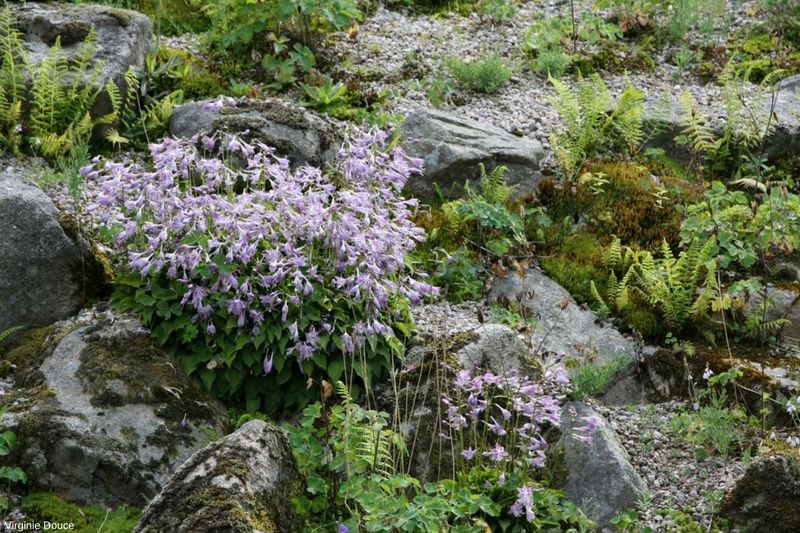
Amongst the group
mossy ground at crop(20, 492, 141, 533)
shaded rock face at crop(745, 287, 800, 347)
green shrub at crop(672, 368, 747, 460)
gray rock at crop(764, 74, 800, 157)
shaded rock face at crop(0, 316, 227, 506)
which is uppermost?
gray rock at crop(764, 74, 800, 157)

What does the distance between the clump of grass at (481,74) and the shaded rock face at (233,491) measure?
5644 millimetres

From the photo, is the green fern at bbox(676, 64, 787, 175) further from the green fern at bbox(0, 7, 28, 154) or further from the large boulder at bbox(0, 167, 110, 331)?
the green fern at bbox(0, 7, 28, 154)

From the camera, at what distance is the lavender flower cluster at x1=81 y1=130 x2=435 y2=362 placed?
5578 millimetres

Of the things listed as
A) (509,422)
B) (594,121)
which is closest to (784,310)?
(594,121)

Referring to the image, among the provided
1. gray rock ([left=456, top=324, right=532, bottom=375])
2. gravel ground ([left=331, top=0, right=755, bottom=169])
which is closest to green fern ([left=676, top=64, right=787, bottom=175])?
gravel ground ([left=331, top=0, right=755, bottom=169])

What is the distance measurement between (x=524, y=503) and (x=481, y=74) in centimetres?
578

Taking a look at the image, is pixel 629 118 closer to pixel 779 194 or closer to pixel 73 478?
pixel 779 194

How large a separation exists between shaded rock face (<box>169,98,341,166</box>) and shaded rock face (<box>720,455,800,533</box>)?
421 cm

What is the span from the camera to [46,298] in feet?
21.4

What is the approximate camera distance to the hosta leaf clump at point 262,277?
5.60 m

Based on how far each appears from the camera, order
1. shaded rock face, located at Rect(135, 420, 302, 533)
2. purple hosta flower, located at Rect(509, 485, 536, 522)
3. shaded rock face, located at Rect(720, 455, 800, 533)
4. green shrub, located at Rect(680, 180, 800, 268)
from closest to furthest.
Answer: shaded rock face, located at Rect(135, 420, 302, 533) → purple hosta flower, located at Rect(509, 485, 536, 522) → shaded rock face, located at Rect(720, 455, 800, 533) → green shrub, located at Rect(680, 180, 800, 268)

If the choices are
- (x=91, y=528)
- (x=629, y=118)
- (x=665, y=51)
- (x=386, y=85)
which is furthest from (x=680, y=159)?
(x=91, y=528)

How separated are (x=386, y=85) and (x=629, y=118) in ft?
8.03

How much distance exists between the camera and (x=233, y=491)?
14.3ft
